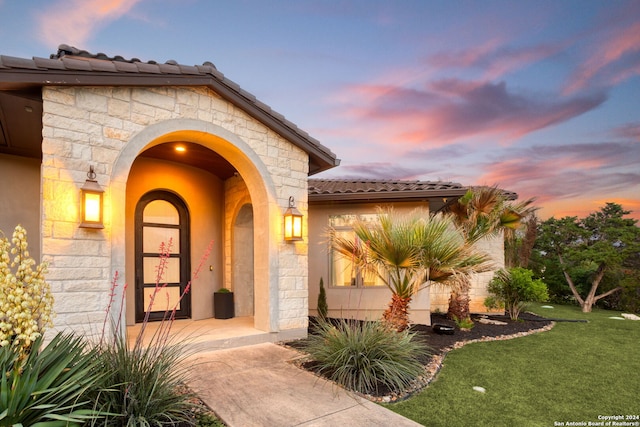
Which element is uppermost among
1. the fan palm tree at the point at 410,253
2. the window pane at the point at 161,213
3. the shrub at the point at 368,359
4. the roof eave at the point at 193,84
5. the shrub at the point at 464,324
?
the roof eave at the point at 193,84

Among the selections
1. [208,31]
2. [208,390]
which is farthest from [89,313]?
[208,31]

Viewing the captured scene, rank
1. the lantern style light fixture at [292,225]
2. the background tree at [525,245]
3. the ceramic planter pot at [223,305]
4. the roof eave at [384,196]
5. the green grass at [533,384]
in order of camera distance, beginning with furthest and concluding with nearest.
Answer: the background tree at [525,245] < the roof eave at [384,196] < the ceramic planter pot at [223,305] < the lantern style light fixture at [292,225] < the green grass at [533,384]

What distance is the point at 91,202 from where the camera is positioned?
4.29 metres

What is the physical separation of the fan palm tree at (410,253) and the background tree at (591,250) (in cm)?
917

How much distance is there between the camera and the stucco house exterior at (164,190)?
420cm

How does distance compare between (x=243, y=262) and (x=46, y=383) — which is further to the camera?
(x=243, y=262)

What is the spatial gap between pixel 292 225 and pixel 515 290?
735 centimetres

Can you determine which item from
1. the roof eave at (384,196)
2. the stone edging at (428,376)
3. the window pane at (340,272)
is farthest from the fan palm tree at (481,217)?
the window pane at (340,272)

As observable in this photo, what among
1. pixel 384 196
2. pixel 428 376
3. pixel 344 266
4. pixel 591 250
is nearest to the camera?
pixel 428 376

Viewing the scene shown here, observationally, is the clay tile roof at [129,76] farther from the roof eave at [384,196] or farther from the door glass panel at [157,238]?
the door glass panel at [157,238]

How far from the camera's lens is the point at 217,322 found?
286 inches

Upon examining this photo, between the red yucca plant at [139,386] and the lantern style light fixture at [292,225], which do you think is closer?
the red yucca plant at [139,386]

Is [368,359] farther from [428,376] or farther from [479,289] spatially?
[479,289]

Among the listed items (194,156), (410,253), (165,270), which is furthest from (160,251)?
(410,253)
